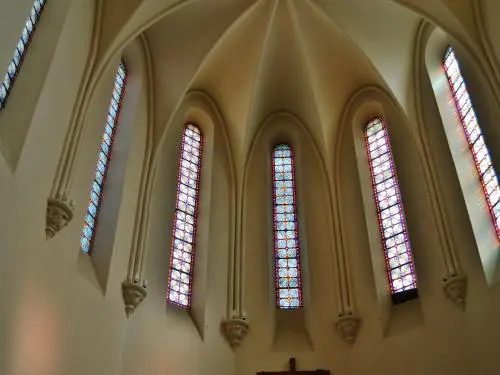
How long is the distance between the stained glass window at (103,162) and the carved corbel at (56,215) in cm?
129

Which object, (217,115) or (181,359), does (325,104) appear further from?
(181,359)

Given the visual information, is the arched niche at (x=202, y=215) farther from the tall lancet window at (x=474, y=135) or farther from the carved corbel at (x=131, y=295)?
the tall lancet window at (x=474, y=135)

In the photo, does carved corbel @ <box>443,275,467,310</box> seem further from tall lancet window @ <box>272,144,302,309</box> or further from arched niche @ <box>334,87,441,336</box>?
tall lancet window @ <box>272,144,302,309</box>

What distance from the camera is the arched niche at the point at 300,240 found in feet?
43.3

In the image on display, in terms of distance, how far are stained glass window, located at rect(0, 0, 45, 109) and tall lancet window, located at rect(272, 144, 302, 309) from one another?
7182 millimetres

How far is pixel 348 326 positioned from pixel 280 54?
665 centimetres

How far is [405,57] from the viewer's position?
14.2 m

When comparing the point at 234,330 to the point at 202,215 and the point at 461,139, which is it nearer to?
the point at 202,215

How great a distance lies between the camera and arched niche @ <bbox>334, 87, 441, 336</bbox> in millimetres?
12523

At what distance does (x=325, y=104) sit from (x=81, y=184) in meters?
7.03

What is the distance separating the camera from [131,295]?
1114 centimetres

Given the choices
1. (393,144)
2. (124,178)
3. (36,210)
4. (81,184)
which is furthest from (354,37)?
(36,210)

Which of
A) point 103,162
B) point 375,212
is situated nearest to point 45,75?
point 103,162

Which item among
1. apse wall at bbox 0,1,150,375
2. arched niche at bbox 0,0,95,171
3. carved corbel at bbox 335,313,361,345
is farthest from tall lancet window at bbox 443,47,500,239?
arched niche at bbox 0,0,95,171
